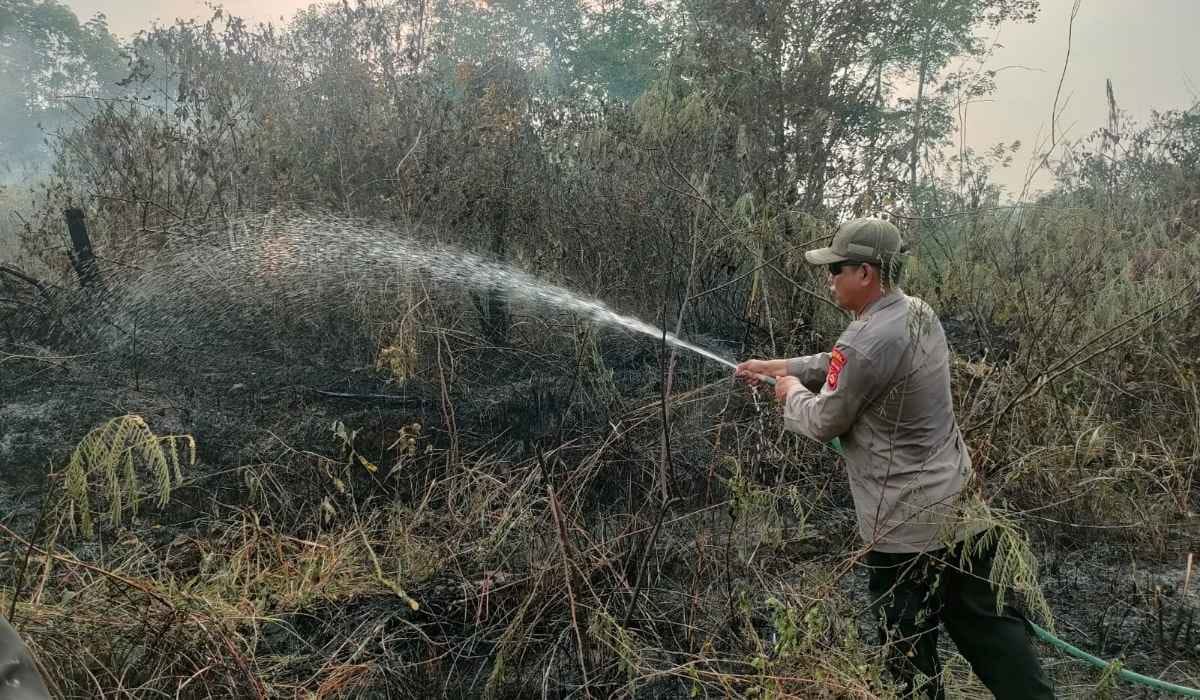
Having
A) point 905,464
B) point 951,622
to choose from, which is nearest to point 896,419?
point 905,464

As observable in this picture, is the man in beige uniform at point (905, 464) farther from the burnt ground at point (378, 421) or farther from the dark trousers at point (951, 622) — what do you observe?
the burnt ground at point (378, 421)

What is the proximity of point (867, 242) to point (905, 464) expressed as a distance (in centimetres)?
76

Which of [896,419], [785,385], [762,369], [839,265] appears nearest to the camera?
[896,419]

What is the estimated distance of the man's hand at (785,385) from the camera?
9.54ft

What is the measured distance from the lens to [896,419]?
2.63 metres

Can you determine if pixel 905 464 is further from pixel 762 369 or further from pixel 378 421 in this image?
pixel 378 421

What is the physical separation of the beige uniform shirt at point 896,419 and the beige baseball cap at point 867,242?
0.47 ft

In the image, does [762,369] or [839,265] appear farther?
[762,369]

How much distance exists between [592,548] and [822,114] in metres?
4.36

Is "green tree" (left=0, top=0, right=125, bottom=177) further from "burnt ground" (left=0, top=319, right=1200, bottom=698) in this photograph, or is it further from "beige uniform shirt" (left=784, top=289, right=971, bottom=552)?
"beige uniform shirt" (left=784, top=289, right=971, bottom=552)

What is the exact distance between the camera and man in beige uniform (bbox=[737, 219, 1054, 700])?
2.57 metres

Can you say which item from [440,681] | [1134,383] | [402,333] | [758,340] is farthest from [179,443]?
[1134,383]

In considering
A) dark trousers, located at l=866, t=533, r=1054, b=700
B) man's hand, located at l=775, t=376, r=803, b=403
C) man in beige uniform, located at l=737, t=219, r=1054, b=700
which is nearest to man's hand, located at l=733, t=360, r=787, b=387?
man's hand, located at l=775, t=376, r=803, b=403

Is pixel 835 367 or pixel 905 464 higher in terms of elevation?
pixel 835 367
